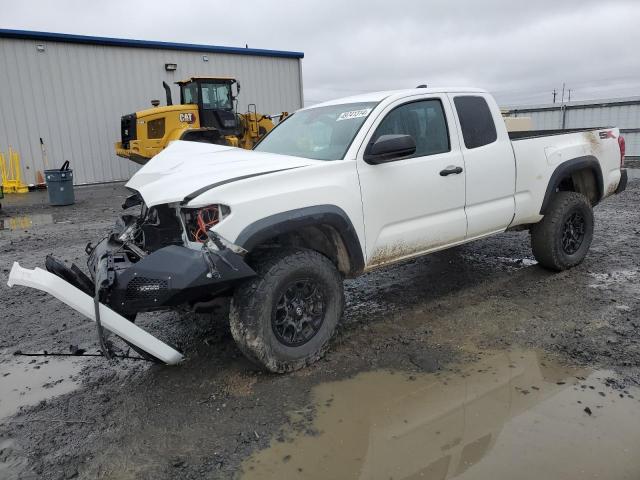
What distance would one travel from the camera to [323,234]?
391 centimetres

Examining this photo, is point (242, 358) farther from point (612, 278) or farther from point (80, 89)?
point (80, 89)

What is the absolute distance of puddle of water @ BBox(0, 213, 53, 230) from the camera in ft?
33.8

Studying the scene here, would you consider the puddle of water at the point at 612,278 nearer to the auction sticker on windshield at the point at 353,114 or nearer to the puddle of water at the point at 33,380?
the auction sticker on windshield at the point at 353,114

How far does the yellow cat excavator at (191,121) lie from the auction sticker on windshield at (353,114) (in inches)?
432

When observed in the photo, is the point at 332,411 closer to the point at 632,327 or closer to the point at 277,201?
the point at 277,201

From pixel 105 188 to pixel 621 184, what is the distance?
16.2 metres

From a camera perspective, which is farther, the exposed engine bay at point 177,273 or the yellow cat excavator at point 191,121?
the yellow cat excavator at point 191,121

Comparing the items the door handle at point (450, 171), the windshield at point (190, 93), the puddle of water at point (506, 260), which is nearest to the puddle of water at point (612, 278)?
the puddle of water at point (506, 260)

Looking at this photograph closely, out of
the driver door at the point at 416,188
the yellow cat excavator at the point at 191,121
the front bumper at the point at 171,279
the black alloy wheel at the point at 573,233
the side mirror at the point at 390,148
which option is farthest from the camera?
the yellow cat excavator at the point at 191,121

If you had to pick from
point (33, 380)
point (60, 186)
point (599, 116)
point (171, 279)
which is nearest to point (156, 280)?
point (171, 279)

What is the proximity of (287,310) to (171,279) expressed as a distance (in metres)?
0.88

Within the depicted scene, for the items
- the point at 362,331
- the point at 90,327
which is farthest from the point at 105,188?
the point at 362,331

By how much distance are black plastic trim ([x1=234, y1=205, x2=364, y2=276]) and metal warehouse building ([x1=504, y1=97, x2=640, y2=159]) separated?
16.6 meters

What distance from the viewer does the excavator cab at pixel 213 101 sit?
1570 centimetres
